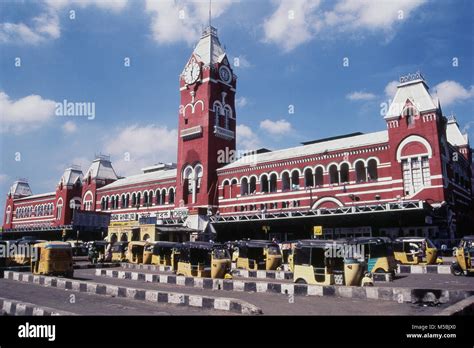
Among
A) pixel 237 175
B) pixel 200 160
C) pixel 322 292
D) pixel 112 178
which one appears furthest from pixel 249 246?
pixel 112 178

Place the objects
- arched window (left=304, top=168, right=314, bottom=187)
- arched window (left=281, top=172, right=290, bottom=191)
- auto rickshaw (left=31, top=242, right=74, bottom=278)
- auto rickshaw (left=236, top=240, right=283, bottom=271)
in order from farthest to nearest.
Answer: arched window (left=281, top=172, right=290, bottom=191)
arched window (left=304, top=168, right=314, bottom=187)
auto rickshaw (left=236, top=240, right=283, bottom=271)
auto rickshaw (left=31, top=242, right=74, bottom=278)

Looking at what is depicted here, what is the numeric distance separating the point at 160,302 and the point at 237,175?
29489 millimetres

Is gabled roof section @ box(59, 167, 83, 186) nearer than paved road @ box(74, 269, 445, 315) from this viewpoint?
No

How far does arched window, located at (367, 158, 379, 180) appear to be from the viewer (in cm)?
3281

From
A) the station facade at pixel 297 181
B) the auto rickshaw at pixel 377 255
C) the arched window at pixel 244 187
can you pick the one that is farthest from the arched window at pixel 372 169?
the auto rickshaw at pixel 377 255

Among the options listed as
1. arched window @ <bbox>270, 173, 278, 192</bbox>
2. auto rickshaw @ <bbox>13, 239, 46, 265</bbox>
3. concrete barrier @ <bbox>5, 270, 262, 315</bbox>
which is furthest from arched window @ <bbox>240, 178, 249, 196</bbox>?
concrete barrier @ <bbox>5, 270, 262, 315</bbox>

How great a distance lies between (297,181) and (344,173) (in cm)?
491

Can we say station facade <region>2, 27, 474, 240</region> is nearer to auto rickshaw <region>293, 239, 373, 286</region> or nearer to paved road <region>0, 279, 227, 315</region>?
auto rickshaw <region>293, 239, 373, 286</region>

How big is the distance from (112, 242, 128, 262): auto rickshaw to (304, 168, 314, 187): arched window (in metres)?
17.7

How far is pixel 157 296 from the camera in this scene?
40.5 feet

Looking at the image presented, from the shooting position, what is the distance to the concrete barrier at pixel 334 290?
A: 1145 cm

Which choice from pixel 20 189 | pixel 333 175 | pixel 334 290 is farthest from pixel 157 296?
pixel 20 189

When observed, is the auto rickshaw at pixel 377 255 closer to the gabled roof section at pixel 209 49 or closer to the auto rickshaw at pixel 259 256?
the auto rickshaw at pixel 259 256
